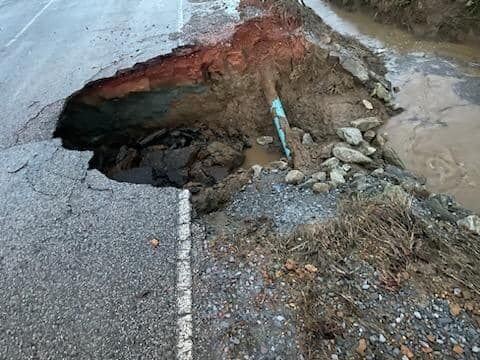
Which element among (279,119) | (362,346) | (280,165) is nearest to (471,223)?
(362,346)

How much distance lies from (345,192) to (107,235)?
226 centimetres

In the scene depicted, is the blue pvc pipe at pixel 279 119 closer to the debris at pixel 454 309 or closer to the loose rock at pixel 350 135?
the loose rock at pixel 350 135

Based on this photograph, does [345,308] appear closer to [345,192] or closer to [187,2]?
[345,192]

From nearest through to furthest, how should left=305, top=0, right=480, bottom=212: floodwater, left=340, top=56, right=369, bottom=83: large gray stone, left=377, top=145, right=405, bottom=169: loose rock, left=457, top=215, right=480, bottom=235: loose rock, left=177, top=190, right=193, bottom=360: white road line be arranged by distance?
left=177, top=190, right=193, bottom=360: white road line
left=457, top=215, right=480, bottom=235: loose rock
left=305, top=0, right=480, bottom=212: floodwater
left=377, top=145, right=405, bottom=169: loose rock
left=340, top=56, right=369, bottom=83: large gray stone

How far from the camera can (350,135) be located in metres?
5.39

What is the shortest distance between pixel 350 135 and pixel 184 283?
11.1 feet

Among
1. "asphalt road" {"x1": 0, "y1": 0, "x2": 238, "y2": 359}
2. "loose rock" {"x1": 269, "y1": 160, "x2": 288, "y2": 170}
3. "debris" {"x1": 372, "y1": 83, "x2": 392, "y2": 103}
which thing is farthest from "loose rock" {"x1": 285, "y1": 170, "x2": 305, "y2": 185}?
"debris" {"x1": 372, "y1": 83, "x2": 392, "y2": 103}

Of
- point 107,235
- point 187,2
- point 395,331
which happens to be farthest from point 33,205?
point 187,2

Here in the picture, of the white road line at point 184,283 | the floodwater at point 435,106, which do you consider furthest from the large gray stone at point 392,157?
the white road line at point 184,283

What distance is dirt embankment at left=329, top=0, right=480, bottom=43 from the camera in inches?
296

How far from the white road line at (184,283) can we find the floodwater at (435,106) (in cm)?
307

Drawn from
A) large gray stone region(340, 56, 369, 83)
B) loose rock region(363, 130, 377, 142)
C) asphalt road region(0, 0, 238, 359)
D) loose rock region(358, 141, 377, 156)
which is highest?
asphalt road region(0, 0, 238, 359)

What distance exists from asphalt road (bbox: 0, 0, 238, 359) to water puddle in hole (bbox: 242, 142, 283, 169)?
2269 millimetres

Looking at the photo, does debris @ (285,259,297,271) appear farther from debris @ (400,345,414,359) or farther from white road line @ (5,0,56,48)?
white road line @ (5,0,56,48)
